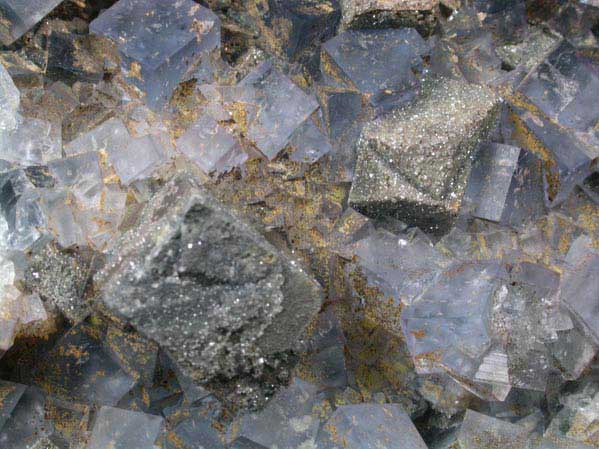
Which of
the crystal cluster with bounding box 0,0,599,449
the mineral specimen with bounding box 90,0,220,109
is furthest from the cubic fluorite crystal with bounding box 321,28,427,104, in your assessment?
the mineral specimen with bounding box 90,0,220,109

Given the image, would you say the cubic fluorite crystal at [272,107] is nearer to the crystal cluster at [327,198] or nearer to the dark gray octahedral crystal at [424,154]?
the crystal cluster at [327,198]

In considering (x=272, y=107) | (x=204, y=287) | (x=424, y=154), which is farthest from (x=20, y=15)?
(x=424, y=154)

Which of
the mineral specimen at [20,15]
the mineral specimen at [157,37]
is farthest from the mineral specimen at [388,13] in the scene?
the mineral specimen at [20,15]

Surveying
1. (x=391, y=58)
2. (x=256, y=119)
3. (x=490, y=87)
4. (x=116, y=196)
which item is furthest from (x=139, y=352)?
(x=490, y=87)

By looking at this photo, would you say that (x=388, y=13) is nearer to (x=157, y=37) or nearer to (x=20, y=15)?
(x=157, y=37)

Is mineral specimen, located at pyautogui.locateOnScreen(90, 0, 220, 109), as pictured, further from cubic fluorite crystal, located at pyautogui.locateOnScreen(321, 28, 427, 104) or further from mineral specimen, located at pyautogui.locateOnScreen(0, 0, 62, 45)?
cubic fluorite crystal, located at pyautogui.locateOnScreen(321, 28, 427, 104)
